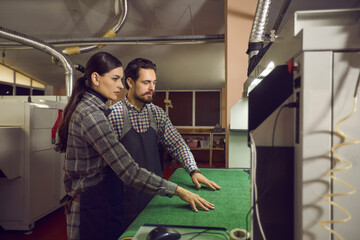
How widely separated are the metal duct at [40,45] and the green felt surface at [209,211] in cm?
311

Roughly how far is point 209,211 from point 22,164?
2373 millimetres

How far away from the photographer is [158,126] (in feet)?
6.05

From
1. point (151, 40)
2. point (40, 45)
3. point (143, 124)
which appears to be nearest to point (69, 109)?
point (143, 124)

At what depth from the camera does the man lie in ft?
5.49

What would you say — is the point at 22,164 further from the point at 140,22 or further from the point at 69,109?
the point at 140,22

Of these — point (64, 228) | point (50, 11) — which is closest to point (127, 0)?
point (50, 11)

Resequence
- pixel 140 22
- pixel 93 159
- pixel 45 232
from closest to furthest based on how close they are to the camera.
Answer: pixel 93 159
pixel 45 232
pixel 140 22

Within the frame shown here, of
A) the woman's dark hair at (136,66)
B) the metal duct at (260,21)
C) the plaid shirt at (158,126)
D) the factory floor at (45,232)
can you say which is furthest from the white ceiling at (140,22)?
the factory floor at (45,232)

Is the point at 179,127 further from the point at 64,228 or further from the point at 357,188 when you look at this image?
the point at 357,188

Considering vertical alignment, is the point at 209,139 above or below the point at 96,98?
below

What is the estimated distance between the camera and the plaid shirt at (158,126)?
1688mm

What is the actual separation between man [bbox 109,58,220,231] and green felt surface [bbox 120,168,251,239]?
320 mm

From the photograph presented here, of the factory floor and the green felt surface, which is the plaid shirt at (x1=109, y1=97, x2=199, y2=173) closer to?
the green felt surface

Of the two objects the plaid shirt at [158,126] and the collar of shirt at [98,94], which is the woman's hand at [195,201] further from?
the collar of shirt at [98,94]
